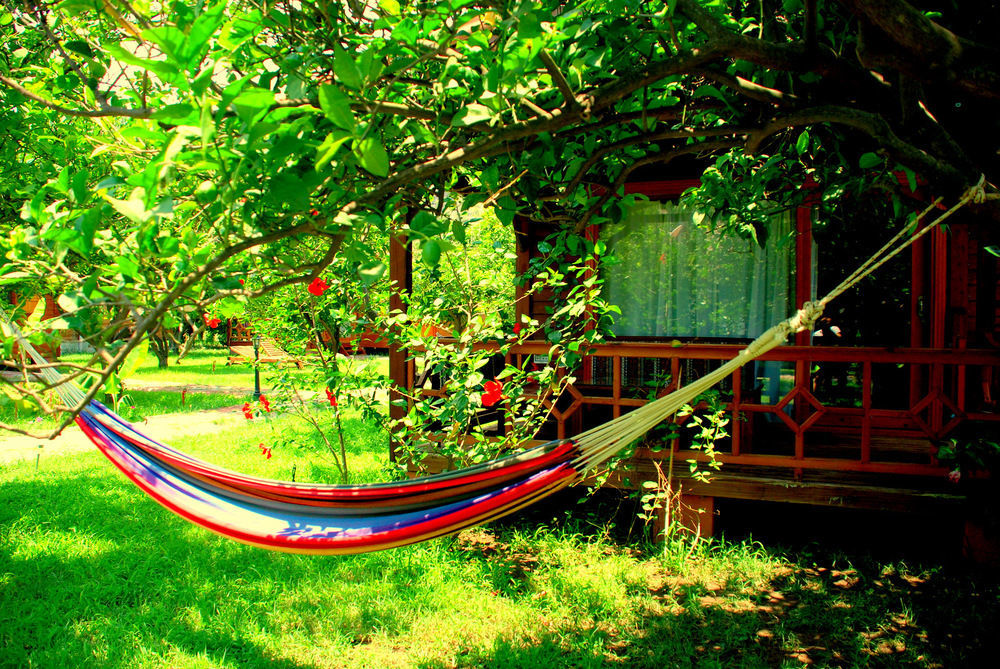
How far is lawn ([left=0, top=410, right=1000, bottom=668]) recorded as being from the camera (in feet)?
8.73

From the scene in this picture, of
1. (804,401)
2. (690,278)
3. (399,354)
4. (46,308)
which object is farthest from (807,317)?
(690,278)

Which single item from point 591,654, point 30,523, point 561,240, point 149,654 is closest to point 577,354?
point 561,240

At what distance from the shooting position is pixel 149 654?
2.64m

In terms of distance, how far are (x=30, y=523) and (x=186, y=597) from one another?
67.7 inches

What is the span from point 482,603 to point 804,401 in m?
2.89

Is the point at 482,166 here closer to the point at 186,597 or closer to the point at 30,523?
the point at 186,597

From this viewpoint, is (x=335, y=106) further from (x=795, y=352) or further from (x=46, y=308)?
(x=795, y=352)

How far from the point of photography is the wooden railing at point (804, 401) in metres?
3.40

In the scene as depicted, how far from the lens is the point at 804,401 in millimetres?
4734

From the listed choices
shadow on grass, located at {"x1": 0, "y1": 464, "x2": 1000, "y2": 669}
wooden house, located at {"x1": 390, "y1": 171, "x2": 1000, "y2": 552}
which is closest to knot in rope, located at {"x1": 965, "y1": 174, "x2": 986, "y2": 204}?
wooden house, located at {"x1": 390, "y1": 171, "x2": 1000, "y2": 552}

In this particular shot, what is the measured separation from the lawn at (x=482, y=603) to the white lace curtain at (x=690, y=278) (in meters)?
1.91

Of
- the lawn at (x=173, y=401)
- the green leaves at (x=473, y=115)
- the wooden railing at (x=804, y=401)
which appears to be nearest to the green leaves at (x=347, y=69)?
the green leaves at (x=473, y=115)

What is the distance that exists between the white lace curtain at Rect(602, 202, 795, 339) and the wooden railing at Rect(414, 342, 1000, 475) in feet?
1.31

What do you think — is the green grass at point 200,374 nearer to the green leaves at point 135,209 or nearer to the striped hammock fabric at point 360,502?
the striped hammock fabric at point 360,502
